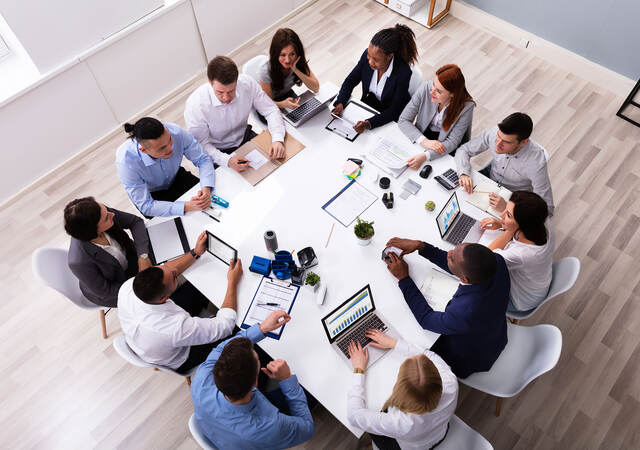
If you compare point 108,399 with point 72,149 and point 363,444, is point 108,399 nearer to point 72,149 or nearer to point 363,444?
point 363,444

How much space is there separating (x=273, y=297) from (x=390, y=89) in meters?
2.07

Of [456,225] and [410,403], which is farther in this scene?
[456,225]

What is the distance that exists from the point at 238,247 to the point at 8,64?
2965mm

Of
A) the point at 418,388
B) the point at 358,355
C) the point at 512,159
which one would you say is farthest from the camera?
the point at 512,159

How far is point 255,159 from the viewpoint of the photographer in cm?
339

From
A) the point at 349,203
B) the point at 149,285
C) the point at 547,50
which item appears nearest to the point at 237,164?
the point at 349,203

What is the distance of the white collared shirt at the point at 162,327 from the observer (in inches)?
99.7

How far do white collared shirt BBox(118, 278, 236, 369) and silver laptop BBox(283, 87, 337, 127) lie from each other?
1.65 metres

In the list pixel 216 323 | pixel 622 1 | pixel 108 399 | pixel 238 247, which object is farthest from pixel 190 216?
pixel 622 1

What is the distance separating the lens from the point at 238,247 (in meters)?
3.00

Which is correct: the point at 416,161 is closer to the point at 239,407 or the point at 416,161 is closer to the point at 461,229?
the point at 461,229

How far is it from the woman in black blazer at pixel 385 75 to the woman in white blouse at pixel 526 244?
1.29m

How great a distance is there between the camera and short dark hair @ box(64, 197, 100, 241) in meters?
2.68

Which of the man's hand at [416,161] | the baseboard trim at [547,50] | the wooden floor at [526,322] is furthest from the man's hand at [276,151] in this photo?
the baseboard trim at [547,50]
